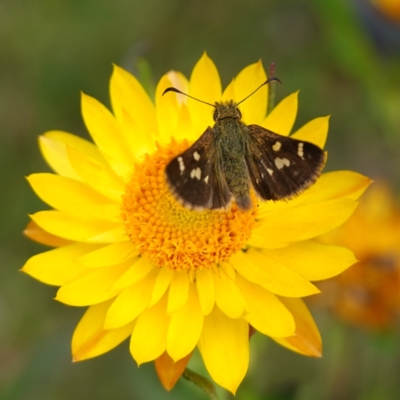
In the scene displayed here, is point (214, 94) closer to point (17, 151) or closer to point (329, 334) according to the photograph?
point (329, 334)

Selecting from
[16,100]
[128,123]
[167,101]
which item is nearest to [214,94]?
[167,101]

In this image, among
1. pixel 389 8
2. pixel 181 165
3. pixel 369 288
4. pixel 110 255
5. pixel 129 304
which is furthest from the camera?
pixel 389 8

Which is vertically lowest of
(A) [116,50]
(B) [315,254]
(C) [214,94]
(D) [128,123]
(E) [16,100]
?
Answer: (B) [315,254]

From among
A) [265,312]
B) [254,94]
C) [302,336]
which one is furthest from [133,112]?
[302,336]

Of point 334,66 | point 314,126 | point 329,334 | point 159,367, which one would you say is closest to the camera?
point 159,367

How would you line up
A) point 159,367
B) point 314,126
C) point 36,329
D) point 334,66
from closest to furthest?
point 159,367, point 314,126, point 36,329, point 334,66

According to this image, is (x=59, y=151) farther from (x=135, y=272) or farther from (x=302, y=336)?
(x=302, y=336)
